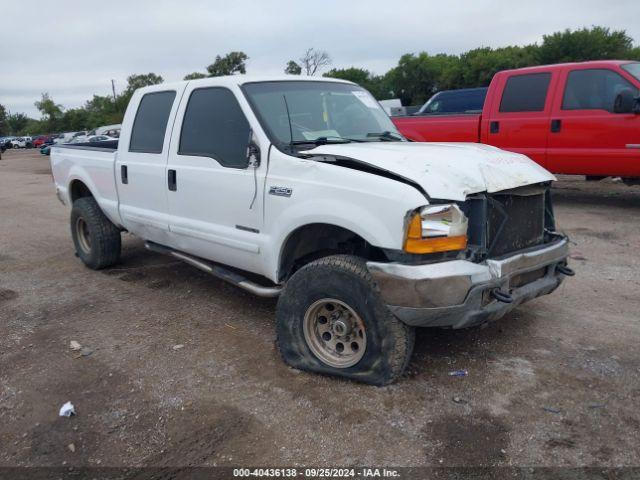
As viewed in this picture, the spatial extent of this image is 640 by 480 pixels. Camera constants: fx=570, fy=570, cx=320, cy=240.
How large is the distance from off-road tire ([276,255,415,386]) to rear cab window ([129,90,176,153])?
212 centimetres

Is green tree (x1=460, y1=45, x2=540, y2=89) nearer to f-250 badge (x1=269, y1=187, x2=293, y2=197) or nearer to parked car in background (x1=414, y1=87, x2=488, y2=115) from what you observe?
parked car in background (x1=414, y1=87, x2=488, y2=115)

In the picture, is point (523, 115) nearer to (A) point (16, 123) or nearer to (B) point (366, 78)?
(B) point (366, 78)

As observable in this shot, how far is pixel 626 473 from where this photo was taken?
261 centimetres

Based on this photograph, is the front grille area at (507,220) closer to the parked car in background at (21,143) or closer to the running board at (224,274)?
the running board at (224,274)

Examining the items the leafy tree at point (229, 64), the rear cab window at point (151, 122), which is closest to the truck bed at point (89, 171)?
the rear cab window at point (151, 122)

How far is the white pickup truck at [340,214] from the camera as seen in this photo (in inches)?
123

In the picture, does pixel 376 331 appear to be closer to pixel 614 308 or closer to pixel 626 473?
pixel 626 473

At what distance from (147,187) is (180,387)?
2.11m

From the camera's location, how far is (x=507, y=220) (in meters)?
3.52

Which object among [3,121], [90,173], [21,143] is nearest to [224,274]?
[90,173]

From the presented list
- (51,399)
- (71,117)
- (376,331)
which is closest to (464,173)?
(376,331)

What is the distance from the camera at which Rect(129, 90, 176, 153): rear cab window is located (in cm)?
491

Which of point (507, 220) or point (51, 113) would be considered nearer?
point (507, 220)

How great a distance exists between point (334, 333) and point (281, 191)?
3.20ft
